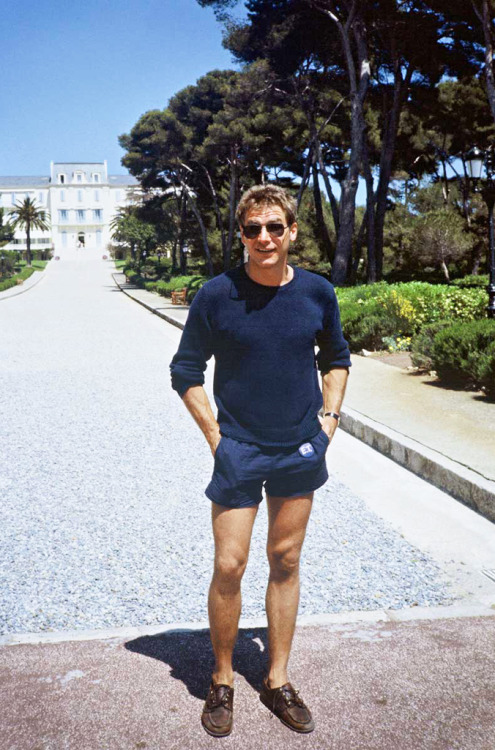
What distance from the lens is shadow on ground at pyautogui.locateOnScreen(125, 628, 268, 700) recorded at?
2928mm

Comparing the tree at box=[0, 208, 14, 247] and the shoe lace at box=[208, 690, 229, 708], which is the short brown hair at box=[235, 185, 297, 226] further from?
the tree at box=[0, 208, 14, 247]

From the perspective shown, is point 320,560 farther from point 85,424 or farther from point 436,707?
point 85,424

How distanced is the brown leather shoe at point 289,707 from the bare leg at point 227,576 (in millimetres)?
153

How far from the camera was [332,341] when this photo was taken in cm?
282

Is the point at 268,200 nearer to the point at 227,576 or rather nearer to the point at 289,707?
A: the point at 227,576

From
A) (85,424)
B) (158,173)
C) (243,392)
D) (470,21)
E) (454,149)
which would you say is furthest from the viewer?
(158,173)

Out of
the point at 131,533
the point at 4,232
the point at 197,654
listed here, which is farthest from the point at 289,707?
the point at 4,232

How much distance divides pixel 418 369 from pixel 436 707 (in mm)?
8298

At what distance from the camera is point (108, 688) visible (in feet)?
9.30

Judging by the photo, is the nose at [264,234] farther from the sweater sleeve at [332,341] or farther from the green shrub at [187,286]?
the green shrub at [187,286]

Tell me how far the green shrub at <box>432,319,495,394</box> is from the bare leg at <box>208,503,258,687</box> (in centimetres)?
630

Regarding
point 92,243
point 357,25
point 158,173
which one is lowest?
point 92,243

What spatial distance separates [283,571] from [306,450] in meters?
0.45

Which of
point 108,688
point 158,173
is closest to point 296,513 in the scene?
point 108,688
